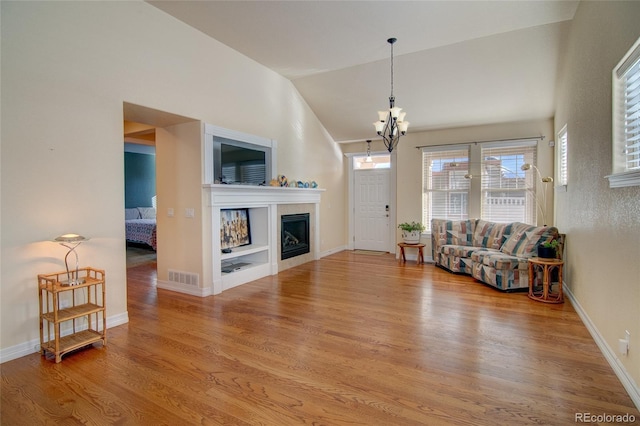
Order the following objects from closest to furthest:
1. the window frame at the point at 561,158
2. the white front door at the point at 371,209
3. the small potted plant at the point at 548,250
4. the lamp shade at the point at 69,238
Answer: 1. the lamp shade at the point at 69,238
2. the small potted plant at the point at 548,250
3. the window frame at the point at 561,158
4. the white front door at the point at 371,209

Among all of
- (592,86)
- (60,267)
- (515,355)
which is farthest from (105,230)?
(592,86)

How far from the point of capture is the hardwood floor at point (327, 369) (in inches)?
74.0

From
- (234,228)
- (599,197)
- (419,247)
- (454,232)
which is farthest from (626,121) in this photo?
(234,228)

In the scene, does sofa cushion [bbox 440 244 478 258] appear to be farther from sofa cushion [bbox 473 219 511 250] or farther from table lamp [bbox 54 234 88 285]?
table lamp [bbox 54 234 88 285]

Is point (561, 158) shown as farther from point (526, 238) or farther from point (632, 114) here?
point (632, 114)

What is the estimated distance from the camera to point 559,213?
4.80m

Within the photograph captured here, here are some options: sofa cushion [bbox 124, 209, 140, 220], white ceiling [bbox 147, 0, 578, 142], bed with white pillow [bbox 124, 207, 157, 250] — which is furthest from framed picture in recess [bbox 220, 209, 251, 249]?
sofa cushion [bbox 124, 209, 140, 220]

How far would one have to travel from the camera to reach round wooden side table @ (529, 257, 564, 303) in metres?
3.89

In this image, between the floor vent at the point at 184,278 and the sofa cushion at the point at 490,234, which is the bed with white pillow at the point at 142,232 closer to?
the floor vent at the point at 184,278

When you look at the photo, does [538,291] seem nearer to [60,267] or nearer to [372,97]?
[372,97]

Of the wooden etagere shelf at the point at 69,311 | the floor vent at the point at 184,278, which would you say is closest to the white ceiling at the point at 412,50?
the wooden etagere shelf at the point at 69,311

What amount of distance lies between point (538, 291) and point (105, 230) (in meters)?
5.18

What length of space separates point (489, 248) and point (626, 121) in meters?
3.40

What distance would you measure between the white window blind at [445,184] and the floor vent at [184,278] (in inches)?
175
